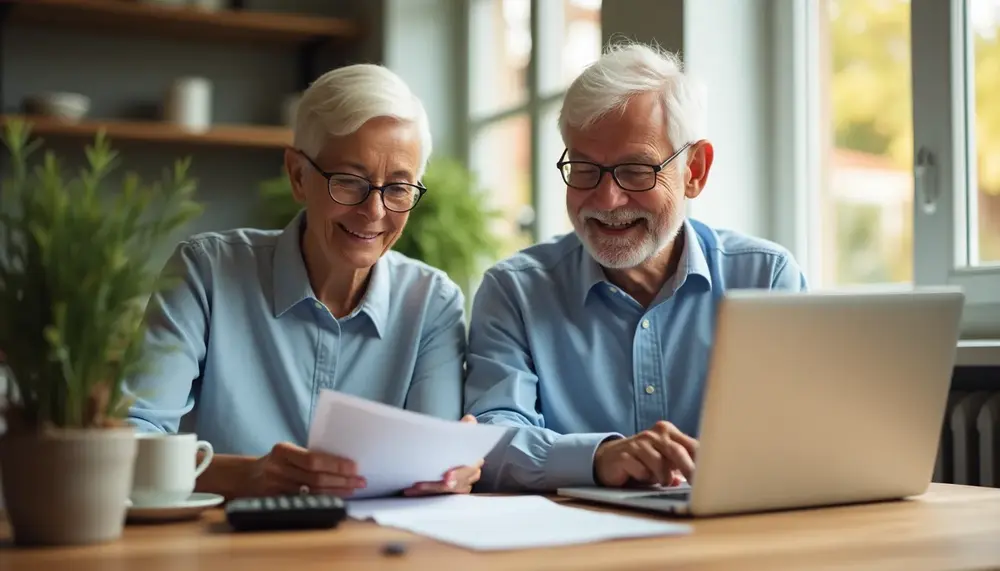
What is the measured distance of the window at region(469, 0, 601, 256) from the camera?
3.86 m

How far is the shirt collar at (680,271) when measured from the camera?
1947 mm

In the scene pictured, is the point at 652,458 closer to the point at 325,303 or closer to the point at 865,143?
the point at 325,303

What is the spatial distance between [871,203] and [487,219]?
1435mm

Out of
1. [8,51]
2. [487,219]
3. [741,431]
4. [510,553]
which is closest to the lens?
[510,553]

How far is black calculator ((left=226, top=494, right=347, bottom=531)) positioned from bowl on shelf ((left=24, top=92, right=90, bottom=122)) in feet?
9.98

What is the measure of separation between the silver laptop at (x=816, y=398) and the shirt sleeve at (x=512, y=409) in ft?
0.67

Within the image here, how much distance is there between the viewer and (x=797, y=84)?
9.40ft

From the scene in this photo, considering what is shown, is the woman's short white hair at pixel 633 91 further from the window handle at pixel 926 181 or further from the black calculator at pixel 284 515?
the black calculator at pixel 284 515

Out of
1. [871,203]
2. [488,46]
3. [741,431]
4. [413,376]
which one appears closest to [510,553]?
[741,431]

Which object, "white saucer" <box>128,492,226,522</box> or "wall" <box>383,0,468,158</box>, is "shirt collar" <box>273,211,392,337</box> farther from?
"wall" <box>383,0,468,158</box>

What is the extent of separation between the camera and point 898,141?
2611mm

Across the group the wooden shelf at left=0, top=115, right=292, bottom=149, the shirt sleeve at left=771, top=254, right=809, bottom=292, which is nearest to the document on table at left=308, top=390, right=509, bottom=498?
the shirt sleeve at left=771, top=254, right=809, bottom=292

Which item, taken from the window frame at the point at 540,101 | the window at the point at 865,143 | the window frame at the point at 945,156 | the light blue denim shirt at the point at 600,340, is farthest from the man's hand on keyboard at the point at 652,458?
the window frame at the point at 540,101

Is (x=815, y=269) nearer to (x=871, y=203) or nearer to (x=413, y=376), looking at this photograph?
(x=871, y=203)
